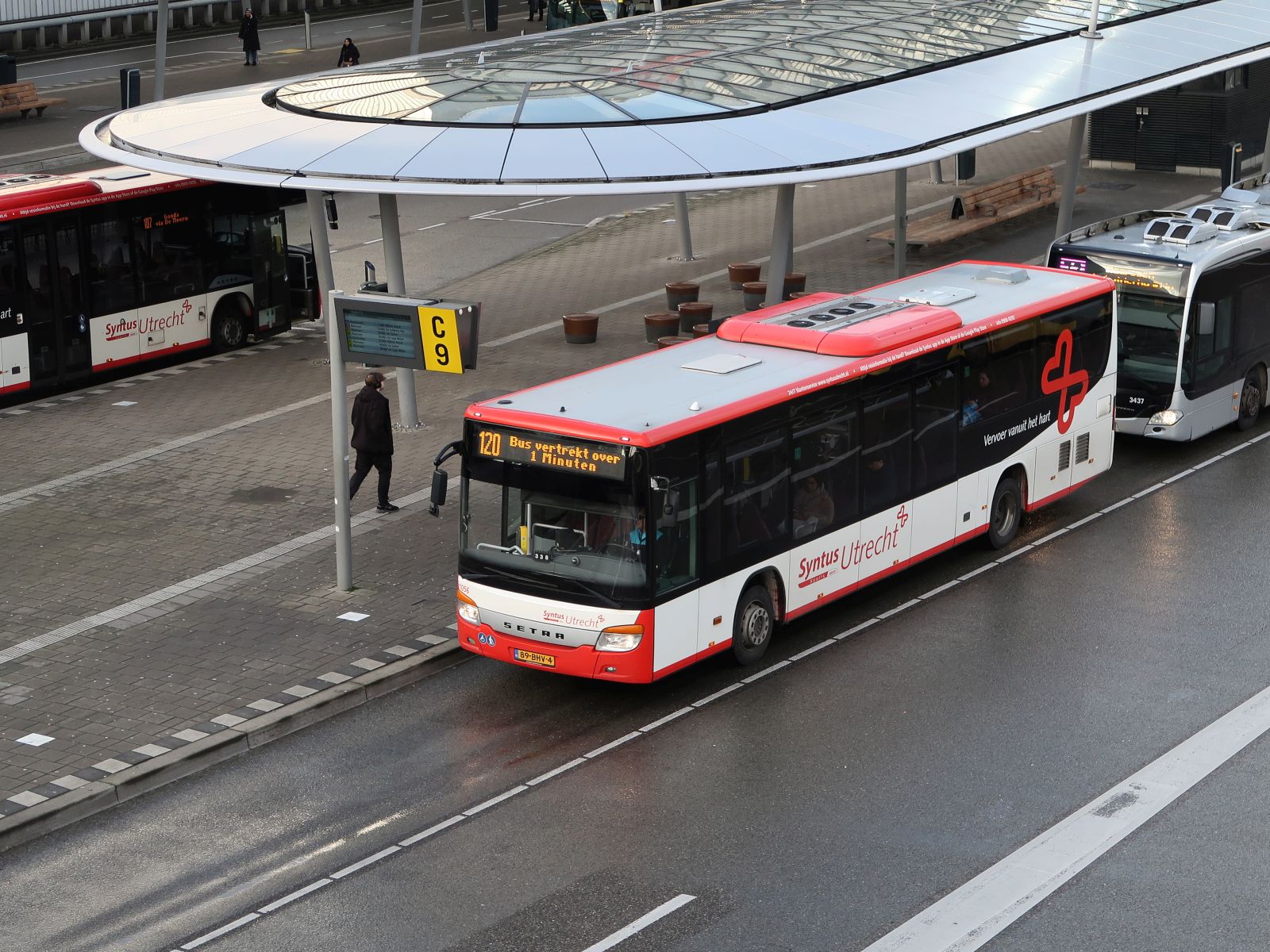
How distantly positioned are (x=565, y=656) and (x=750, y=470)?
90.2 inches

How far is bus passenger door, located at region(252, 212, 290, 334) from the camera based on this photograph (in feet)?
95.5

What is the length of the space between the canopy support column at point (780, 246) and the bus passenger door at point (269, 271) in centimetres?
913

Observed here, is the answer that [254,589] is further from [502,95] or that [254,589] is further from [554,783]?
[502,95]

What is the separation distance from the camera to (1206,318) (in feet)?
72.7

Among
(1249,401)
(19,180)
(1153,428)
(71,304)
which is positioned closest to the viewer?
(1153,428)

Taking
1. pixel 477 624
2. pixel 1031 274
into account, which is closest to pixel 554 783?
pixel 477 624

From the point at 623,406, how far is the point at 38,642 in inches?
233

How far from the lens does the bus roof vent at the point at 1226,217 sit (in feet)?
76.5

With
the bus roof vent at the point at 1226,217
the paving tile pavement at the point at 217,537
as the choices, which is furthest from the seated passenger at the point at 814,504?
the bus roof vent at the point at 1226,217

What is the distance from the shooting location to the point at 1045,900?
38.5 ft

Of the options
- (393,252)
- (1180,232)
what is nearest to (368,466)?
(393,252)

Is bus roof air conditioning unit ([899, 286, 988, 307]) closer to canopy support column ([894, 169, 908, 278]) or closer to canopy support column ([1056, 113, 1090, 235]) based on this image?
canopy support column ([894, 169, 908, 278])

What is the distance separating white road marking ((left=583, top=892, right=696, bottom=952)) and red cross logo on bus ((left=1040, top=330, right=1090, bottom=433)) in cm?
930

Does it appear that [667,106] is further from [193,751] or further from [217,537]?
[193,751]
